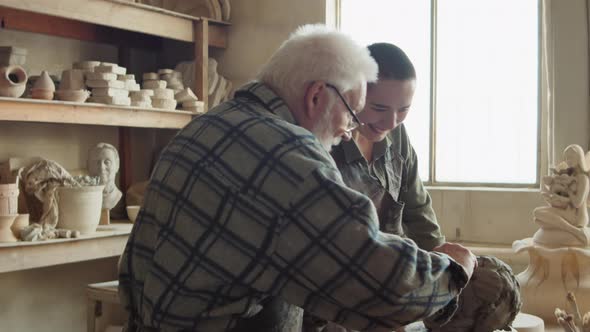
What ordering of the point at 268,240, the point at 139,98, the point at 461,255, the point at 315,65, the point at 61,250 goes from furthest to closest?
the point at 139,98
the point at 61,250
the point at 461,255
the point at 315,65
the point at 268,240

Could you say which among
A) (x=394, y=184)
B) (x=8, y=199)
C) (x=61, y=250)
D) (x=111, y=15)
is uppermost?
(x=111, y=15)

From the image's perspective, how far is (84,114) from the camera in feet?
13.8

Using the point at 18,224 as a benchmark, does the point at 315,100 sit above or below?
above

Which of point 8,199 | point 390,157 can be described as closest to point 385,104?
point 390,157

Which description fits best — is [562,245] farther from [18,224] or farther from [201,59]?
[18,224]

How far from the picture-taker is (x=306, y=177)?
1514 mm

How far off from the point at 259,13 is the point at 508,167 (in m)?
2.11

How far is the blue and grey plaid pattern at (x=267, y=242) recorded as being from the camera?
151 centimetres

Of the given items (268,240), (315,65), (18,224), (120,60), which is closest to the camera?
(268,240)

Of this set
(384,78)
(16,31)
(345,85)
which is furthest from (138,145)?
(345,85)

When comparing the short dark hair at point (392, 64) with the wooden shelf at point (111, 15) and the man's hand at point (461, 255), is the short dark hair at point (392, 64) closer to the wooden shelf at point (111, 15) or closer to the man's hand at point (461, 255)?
the man's hand at point (461, 255)

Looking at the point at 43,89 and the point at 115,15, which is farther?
the point at 115,15

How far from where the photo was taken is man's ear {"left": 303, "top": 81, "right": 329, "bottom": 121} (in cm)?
173

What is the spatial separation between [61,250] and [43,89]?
0.90m
